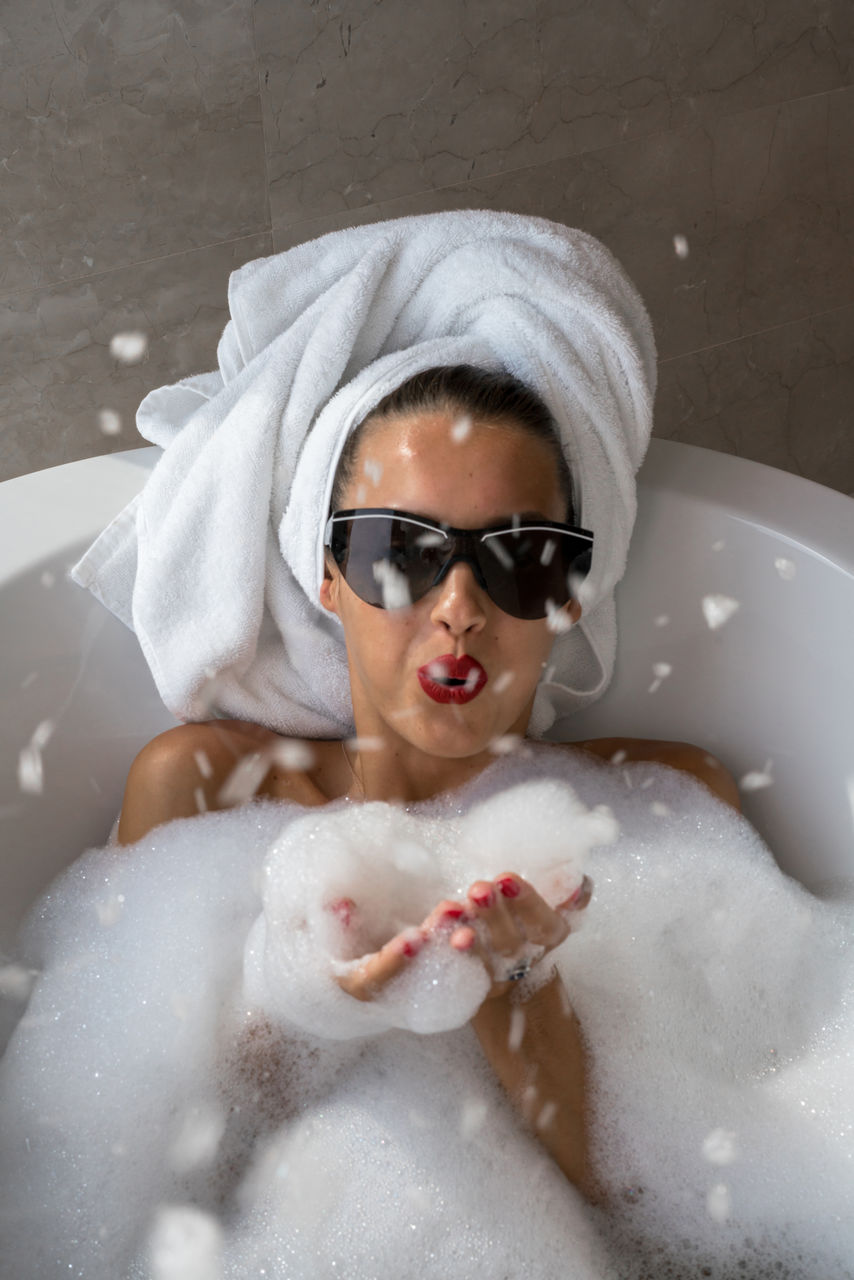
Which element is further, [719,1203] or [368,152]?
[368,152]

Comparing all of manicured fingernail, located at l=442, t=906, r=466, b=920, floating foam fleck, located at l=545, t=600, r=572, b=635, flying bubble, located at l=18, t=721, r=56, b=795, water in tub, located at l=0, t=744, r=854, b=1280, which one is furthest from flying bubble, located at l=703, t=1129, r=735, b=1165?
flying bubble, located at l=18, t=721, r=56, b=795

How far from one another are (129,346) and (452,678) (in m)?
0.99

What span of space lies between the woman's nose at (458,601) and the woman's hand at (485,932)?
0.88 ft

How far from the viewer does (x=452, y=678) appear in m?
1.19

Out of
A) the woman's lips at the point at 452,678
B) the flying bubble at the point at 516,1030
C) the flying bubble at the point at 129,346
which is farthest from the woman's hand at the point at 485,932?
the flying bubble at the point at 129,346

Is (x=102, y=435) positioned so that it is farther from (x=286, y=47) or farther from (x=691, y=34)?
(x=691, y=34)

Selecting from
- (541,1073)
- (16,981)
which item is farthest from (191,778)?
(541,1073)

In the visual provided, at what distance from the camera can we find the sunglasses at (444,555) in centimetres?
116

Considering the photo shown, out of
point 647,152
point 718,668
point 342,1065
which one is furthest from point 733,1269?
point 647,152

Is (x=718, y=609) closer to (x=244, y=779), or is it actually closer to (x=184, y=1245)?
(x=244, y=779)

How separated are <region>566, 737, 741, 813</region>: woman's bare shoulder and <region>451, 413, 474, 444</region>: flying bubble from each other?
1.43 feet

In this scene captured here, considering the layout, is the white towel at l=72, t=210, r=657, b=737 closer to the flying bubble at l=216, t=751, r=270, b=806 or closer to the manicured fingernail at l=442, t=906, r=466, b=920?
the flying bubble at l=216, t=751, r=270, b=806

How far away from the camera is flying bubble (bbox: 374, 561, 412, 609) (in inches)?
46.3

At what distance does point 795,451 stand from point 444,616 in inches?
66.9
